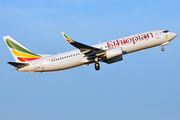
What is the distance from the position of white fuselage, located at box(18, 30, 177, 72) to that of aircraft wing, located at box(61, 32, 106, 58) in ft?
3.11

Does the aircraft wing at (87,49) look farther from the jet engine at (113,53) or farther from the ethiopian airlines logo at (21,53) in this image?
the ethiopian airlines logo at (21,53)

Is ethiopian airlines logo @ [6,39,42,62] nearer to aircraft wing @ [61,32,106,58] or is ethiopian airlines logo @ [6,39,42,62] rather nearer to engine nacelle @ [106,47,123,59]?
aircraft wing @ [61,32,106,58]

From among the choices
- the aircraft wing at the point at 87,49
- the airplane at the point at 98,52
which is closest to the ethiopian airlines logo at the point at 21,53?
the airplane at the point at 98,52

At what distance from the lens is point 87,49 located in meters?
54.3

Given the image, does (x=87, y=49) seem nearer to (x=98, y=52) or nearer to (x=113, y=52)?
(x=98, y=52)

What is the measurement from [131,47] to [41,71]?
1644cm

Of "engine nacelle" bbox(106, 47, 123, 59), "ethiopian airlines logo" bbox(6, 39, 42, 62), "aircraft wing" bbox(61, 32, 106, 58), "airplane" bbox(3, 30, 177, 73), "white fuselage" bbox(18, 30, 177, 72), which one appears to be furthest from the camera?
"ethiopian airlines logo" bbox(6, 39, 42, 62)

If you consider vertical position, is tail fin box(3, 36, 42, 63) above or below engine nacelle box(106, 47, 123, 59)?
above

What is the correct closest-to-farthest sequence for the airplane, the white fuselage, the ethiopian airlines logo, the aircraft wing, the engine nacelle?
the aircraft wing < the engine nacelle < the airplane < the white fuselage < the ethiopian airlines logo

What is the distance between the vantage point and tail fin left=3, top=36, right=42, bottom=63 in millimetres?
59219

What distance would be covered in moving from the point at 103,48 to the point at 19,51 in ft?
53.2

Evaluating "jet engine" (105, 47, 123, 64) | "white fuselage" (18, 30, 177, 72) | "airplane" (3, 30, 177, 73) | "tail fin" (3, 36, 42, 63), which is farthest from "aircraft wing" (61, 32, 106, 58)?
"tail fin" (3, 36, 42, 63)

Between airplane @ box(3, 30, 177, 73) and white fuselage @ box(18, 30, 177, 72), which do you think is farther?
white fuselage @ box(18, 30, 177, 72)

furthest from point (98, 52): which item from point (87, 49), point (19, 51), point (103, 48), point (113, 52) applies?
point (19, 51)
